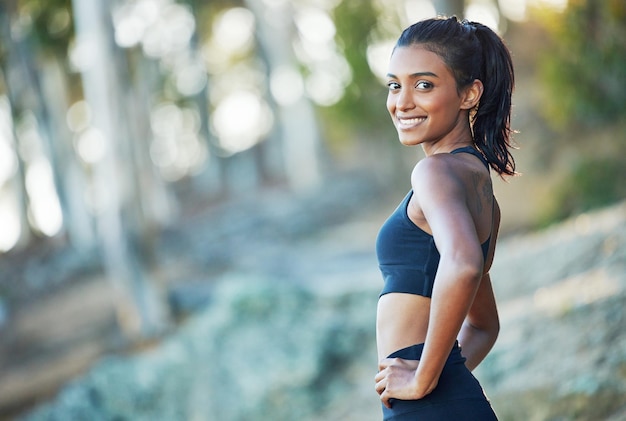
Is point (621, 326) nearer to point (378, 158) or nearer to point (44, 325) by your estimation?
point (44, 325)

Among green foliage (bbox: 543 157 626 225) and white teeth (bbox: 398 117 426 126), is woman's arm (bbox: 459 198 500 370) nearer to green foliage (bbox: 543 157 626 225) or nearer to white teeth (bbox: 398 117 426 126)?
white teeth (bbox: 398 117 426 126)

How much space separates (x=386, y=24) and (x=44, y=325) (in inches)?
446

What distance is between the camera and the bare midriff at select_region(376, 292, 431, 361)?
A: 93.3 inches

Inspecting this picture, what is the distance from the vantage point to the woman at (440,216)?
2199mm

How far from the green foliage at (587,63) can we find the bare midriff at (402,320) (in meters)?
10.8

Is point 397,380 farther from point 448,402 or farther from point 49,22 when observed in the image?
point 49,22

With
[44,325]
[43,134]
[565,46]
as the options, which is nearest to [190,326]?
[44,325]

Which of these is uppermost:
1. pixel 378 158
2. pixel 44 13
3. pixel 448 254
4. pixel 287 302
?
pixel 44 13

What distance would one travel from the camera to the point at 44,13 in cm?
2284

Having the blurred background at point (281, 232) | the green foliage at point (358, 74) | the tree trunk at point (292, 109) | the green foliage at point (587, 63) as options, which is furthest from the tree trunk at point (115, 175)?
the tree trunk at point (292, 109)

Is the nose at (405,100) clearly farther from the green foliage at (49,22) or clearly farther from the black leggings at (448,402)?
the green foliage at (49,22)

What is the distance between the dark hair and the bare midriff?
21.0 inches

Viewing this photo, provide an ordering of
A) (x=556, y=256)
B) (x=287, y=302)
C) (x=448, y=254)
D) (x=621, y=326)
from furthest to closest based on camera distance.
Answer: (x=287, y=302) → (x=556, y=256) → (x=621, y=326) → (x=448, y=254)

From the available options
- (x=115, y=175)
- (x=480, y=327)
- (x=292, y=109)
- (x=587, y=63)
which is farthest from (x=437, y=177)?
(x=292, y=109)
